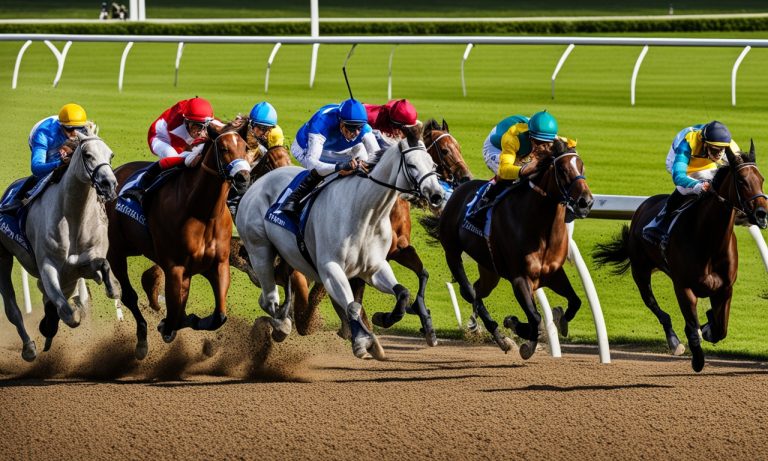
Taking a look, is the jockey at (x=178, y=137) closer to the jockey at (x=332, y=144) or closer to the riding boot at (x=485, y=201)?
the jockey at (x=332, y=144)

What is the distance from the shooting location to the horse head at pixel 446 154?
316 inches

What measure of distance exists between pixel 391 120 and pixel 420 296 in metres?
1.21

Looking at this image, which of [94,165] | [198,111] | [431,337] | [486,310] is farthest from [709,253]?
[94,165]

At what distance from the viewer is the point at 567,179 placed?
7.00m

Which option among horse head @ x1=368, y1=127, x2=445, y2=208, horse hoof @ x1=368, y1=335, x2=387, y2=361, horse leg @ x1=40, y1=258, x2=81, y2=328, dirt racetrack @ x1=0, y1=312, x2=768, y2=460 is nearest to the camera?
dirt racetrack @ x1=0, y1=312, x2=768, y2=460

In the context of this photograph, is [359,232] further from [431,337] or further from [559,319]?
[559,319]

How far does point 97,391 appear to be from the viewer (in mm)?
7160

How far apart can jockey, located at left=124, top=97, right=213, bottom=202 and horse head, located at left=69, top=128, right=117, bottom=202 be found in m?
0.43

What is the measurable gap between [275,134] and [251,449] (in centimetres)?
336

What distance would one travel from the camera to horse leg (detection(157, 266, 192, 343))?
301 inches

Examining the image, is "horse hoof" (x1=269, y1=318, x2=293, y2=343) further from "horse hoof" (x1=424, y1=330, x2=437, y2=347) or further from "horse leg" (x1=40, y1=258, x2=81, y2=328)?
"horse leg" (x1=40, y1=258, x2=81, y2=328)

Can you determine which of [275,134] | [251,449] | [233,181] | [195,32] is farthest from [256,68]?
[251,449]

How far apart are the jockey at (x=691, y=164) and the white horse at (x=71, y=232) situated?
3187 millimetres

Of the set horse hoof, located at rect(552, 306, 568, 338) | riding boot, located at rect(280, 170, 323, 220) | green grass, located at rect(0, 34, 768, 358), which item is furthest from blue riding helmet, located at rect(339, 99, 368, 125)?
green grass, located at rect(0, 34, 768, 358)
